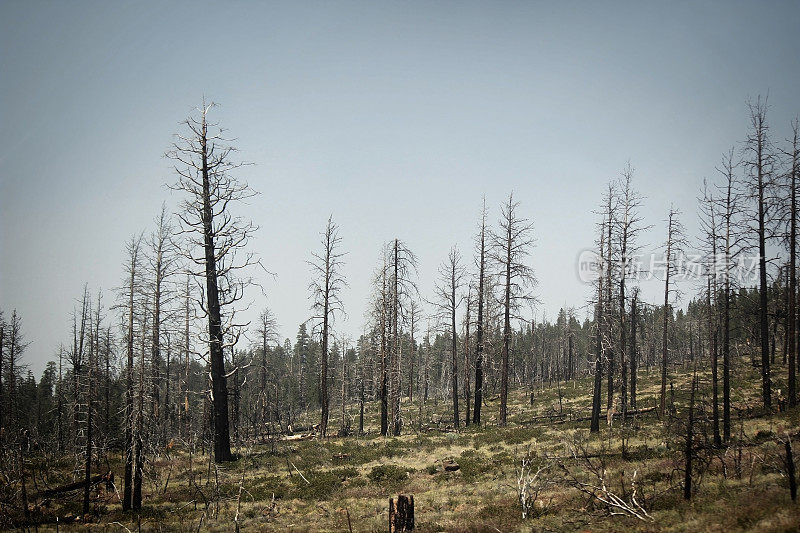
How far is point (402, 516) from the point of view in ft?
31.2

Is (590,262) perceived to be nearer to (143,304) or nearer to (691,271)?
(691,271)

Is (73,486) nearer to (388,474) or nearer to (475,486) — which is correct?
(388,474)

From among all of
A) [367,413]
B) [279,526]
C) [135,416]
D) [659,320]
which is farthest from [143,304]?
[659,320]

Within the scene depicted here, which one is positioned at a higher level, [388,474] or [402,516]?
[402,516]

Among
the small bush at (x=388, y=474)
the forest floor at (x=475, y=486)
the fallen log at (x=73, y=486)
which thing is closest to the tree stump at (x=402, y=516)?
the forest floor at (x=475, y=486)

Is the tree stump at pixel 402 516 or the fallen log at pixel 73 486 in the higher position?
the tree stump at pixel 402 516

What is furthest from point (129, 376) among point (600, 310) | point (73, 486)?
point (600, 310)

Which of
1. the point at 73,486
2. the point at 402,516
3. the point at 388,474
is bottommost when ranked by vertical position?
the point at 388,474

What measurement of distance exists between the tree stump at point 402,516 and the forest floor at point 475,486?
339 mm

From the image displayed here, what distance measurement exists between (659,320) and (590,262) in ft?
245

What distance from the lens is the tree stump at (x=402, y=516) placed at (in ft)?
30.9

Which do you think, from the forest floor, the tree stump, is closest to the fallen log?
the forest floor

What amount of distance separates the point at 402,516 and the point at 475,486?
534 cm

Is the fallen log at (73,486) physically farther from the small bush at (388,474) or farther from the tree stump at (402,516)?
the tree stump at (402,516)
